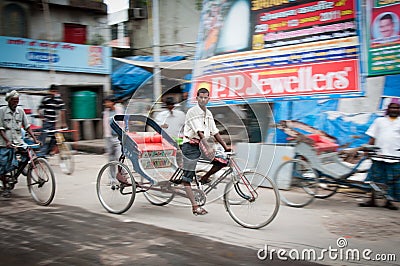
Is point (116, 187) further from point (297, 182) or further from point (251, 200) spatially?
point (297, 182)

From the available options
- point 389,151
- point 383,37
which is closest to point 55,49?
point 383,37

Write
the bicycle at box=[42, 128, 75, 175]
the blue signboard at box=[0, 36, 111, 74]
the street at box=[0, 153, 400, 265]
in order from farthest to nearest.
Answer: the blue signboard at box=[0, 36, 111, 74]
the bicycle at box=[42, 128, 75, 175]
the street at box=[0, 153, 400, 265]

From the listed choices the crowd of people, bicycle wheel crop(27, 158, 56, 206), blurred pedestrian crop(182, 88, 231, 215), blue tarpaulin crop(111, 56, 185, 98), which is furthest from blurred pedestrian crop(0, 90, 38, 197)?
blue tarpaulin crop(111, 56, 185, 98)

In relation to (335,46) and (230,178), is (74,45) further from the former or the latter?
(230,178)

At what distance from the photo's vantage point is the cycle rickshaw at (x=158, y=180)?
5.40 metres

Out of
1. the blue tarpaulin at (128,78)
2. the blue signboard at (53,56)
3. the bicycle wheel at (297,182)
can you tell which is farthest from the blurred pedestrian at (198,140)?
the blue signboard at (53,56)

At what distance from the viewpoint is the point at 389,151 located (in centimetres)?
630

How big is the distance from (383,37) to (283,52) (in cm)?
190

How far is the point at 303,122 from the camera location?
26.7 ft

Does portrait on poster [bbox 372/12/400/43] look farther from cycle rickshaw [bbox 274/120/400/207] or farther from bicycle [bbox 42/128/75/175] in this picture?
bicycle [bbox 42/128/75/175]

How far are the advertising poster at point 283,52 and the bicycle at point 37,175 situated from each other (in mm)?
2694

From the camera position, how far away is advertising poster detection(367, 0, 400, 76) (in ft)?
22.9

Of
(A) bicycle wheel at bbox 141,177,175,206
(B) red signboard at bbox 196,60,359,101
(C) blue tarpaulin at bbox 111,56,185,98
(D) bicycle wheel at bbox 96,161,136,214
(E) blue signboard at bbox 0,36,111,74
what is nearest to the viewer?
(A) bicycle wheel at bbox 141,177,175,206

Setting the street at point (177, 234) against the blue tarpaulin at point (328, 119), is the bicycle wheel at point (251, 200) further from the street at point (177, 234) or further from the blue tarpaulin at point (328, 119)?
the blue tarpaulin at point (328, 119)
